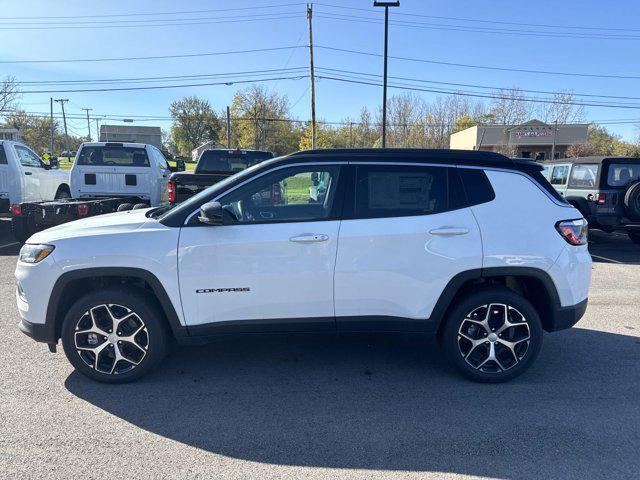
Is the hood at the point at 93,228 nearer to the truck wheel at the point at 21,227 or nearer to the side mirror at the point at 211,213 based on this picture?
the side mirror at the point at 211,213

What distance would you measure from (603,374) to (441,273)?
1.82 meters

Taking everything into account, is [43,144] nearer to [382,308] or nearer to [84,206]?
[84,206]

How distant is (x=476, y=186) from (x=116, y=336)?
A: 10.4ft

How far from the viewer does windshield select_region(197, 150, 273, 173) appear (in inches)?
424

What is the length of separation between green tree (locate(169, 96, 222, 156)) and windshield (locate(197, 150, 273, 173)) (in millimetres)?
81029

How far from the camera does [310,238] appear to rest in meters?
3.58

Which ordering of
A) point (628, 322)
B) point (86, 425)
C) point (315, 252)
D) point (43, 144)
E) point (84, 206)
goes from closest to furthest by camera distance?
point (86, 425), point (315, 252), point (628, 322), point (84, 206), point (43, 144)

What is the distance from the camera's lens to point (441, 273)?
369 centimetres

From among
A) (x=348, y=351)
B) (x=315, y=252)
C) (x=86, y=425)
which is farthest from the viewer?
(x=348, y=351)

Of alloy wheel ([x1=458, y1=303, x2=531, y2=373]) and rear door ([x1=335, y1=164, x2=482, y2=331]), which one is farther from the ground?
rear door ([x1=335, y1=164, x2=482, y2=331])

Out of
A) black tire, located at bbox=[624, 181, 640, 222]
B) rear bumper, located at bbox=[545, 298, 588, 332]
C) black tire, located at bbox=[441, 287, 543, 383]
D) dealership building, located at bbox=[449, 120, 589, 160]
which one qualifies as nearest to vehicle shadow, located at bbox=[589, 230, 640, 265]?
black tire, located at bbox=[624, 181, 640, 222]

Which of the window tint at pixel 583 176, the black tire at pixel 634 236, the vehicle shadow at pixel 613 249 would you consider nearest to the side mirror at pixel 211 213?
the vehicle shadow at pixel 613 249

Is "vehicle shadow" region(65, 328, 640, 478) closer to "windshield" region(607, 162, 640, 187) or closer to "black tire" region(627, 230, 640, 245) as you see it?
"windshield" region(607, 162, 640, 187)

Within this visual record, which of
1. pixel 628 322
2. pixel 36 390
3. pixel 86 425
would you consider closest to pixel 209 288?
pixel 86 425
